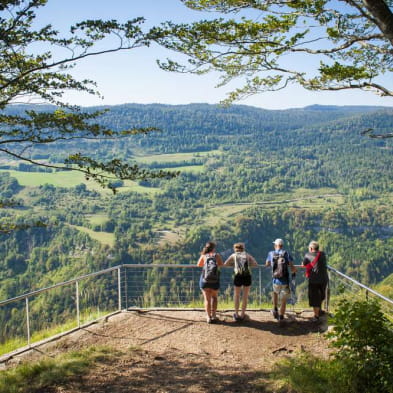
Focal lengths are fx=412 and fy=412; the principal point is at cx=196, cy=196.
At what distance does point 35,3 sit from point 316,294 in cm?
576

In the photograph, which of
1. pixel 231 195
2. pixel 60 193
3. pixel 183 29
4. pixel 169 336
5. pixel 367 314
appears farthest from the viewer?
pixel 231 195

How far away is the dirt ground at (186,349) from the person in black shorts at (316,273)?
1.48ft

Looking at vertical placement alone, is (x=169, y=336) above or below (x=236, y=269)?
below

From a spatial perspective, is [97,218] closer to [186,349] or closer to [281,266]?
[281,266]

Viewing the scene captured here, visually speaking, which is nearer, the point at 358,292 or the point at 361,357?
the point at 361,357

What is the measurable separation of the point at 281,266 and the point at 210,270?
1.13 m

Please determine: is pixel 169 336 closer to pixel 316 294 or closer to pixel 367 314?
pixel 316 294

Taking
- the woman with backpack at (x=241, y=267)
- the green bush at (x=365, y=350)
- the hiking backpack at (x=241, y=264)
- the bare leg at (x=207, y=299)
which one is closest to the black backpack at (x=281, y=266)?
the woman with backpack at (x=241, y=267)

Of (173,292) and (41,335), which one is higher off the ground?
(41,335)

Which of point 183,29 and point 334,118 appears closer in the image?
point 183,29

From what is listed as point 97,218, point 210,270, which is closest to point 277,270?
point 210,270

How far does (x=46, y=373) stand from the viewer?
15.3 ft

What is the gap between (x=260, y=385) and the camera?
14.6ft

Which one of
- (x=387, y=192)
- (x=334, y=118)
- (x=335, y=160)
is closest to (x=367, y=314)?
(x=387, y=192)
